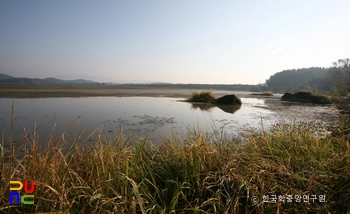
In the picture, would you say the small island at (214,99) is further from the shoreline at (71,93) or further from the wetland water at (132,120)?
the wetland water at (132,120)

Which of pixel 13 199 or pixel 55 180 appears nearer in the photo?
pixel 13 199

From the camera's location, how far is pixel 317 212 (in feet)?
5.58

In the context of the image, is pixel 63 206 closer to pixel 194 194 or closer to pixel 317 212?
pixel 194 194

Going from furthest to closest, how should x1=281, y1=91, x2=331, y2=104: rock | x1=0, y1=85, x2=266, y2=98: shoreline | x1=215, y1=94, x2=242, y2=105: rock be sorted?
1. x1=0, y1=85, x2=266, y2=98: shoreline
2. x1=281, y1=91, x2=331, y2=104: rock
3. x1=215, y1=94, x2=242, y2=105: rock

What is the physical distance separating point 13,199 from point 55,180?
12.6 inches

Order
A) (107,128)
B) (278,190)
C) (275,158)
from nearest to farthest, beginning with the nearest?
1. (278,190)
2. (275,158)
3. (107,128)

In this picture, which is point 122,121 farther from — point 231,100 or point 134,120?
point 231,100

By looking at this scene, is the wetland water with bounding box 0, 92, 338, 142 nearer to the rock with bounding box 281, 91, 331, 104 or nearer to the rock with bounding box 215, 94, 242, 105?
the rock with bounding box 215, 94, 242, 105

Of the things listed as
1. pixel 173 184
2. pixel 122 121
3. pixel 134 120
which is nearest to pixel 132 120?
pixel 134 120

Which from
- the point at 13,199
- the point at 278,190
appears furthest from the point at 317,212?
the point at 13,199

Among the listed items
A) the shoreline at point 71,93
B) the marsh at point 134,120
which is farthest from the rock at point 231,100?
the marsh at point 134,120

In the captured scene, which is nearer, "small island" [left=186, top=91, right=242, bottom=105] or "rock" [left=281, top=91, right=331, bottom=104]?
"small island" [left=186, top=91, right=242, bottom=105]

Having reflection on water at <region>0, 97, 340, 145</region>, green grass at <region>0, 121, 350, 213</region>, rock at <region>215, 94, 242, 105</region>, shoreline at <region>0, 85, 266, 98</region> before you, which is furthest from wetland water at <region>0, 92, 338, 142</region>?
shoreline at <region>0, 85, 266, 98</region>

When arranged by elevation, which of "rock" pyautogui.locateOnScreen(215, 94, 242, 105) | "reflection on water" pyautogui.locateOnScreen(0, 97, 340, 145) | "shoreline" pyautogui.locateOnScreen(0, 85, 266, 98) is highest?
"shoreline" pyautogui.locateOnScreen(0, 85, 266, 98)
